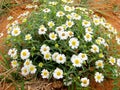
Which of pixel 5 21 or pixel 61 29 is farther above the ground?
pixel 61 29

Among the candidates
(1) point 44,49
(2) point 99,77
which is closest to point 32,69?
(1) point 44,49

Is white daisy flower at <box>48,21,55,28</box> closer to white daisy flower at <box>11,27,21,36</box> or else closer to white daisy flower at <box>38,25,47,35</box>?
white daisy flower at <box>38,25,47,35</box>

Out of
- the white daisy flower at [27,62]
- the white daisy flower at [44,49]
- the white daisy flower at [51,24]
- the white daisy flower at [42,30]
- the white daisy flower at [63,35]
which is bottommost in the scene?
the white daisy flower at [27,62]

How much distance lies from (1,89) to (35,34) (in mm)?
502

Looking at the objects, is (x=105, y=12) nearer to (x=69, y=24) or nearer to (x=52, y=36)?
(x=69, y=24)

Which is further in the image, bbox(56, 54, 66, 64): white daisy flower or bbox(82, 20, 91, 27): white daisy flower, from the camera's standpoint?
bbox(82, 20, 91, 27): white daisy flower

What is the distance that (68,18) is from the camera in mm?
2438

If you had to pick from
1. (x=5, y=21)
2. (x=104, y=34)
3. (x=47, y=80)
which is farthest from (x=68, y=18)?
(x=5, y=21)

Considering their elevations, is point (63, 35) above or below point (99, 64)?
above

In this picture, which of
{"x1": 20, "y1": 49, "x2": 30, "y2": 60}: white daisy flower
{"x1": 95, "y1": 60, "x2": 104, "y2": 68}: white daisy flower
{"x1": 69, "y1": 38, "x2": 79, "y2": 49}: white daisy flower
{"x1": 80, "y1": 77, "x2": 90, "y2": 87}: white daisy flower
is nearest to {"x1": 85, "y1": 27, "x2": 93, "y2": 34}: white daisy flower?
{"x1": 69, "y1": 38, "x2": 79, "y2": 49}: white daisy flower

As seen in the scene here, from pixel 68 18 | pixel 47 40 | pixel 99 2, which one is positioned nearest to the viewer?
pixel 47 40

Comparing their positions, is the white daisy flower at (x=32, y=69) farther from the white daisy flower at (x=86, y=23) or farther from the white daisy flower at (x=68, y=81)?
the white daisy flower at (x=86, y=23)

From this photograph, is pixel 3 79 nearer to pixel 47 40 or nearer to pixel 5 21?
pixel 47 40

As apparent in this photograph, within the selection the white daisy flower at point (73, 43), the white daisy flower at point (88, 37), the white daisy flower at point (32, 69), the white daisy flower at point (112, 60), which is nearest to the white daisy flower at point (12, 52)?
the white daisy flower at point (32, 69)
